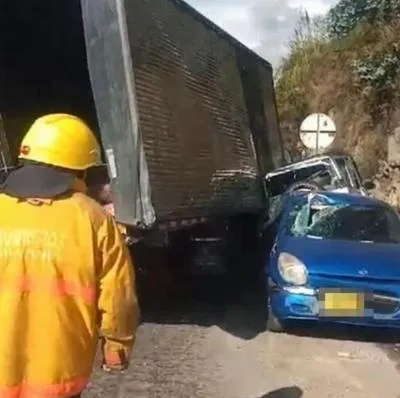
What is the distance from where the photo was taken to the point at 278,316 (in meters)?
9.73

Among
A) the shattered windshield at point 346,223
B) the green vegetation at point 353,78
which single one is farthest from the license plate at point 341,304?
the green vegetation at point 353,78

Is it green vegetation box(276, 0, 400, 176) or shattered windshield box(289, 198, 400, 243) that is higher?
green vegetation box(276, 0, 400, 176)

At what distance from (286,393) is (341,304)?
2173 mm

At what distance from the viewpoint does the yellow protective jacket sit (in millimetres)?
3744

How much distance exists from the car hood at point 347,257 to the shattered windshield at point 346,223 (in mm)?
297

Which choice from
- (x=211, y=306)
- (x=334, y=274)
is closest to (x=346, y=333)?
(x=334, y=274)

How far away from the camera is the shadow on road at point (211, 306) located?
1054 cm

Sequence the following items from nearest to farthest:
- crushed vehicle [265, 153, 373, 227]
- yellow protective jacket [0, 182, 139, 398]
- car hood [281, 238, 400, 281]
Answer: yellow protective jacket [0, 182, 139, 398] → car hood [281, 238, 400, 281] → crushed vehicle [265, 153, 373, 227]

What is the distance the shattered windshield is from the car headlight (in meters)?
0.75

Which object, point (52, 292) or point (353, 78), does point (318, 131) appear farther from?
point (52, 292)

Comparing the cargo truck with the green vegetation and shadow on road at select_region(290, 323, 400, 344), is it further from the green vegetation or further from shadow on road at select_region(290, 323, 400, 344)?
the green vegetation

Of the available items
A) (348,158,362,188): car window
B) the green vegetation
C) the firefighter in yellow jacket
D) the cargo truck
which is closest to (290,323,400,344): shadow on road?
the cargo truck

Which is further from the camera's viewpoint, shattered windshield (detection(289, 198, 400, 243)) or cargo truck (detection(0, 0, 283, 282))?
shattered windshield (detection(289, 198, 400, 243))

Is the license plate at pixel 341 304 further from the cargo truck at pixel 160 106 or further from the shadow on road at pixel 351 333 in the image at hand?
the cargo truck at pixel 160 106
